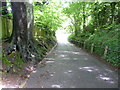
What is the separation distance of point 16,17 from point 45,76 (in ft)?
12.0

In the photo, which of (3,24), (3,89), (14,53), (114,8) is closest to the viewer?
(3,89)

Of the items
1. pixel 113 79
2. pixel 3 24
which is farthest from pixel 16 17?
pixel 113 79

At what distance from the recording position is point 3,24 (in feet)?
25.8

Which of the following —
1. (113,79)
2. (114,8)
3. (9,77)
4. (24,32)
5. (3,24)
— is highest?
(114,8)

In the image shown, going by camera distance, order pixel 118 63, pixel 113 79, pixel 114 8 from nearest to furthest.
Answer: pixel 113 79
pixel 118 63
pixel 114 8

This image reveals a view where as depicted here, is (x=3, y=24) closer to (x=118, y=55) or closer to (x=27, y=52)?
(x=27, y=52)

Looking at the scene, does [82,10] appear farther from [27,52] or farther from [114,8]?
[27,52]

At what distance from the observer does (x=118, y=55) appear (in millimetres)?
7105

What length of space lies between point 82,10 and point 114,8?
7.86 meters

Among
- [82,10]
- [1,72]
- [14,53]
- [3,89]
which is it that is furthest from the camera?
[82,10]

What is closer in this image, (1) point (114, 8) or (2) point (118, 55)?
(2) point (118, 55)

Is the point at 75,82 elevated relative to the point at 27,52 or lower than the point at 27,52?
lower

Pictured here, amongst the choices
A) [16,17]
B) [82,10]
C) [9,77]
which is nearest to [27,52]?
[16,17]

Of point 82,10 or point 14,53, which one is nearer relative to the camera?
point 14,53
